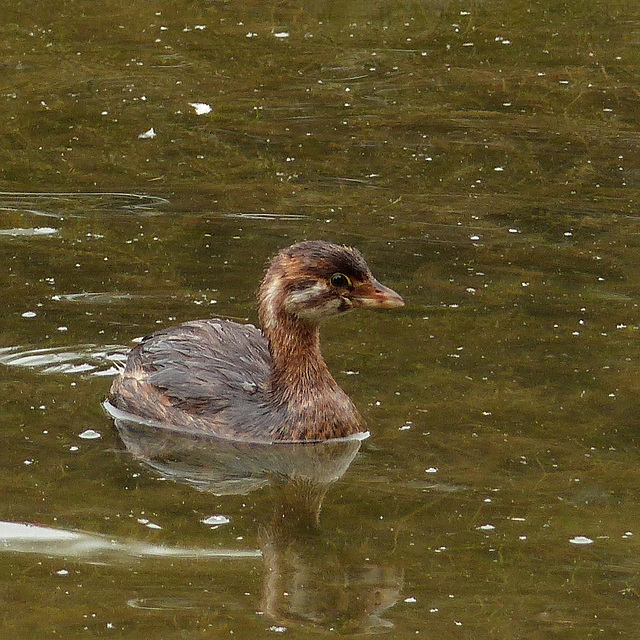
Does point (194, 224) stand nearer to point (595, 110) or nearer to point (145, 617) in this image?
point (595, 110)

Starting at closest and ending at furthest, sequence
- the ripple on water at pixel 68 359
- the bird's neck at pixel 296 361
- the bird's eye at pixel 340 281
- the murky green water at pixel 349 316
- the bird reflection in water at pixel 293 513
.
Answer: the bird reflection in water at pixel 293 513, the murky green water at pixel 349 316, the bird's eye at pixel 340 281, the bird's neck at pixel 296 361, the ripple on water at pixel 68 359

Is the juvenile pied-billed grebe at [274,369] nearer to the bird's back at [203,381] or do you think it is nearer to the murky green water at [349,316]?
the bird's back at [203,381]

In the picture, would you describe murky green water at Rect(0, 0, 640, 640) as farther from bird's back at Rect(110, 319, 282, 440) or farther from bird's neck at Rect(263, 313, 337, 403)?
bird's neck at Rect(263, 313, 337, 403)

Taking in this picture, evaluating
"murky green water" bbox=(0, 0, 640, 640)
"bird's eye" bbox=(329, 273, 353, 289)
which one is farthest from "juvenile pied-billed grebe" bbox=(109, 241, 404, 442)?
"murky green water" bbox=(0, 0, 640, 640)

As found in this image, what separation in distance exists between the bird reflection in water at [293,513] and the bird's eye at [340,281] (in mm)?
896

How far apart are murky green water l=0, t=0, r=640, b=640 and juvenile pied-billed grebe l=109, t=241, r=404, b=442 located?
0.65 feet

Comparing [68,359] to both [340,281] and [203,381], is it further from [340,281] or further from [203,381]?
[340,281]

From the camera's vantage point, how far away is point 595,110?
15.6 m

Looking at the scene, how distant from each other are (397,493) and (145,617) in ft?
6.12

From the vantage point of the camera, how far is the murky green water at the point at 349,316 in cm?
761

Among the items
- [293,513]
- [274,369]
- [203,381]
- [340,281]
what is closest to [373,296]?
[340,281]

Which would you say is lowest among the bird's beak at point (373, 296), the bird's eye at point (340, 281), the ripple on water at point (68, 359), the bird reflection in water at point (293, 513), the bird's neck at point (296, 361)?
the bird reflection in water at point (293, 513)

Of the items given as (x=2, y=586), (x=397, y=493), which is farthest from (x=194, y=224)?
(x=2, y=586)

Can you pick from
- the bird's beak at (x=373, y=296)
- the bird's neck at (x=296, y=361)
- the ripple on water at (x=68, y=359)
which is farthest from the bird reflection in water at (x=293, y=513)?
the bird's beak at (x=373, y=296)
